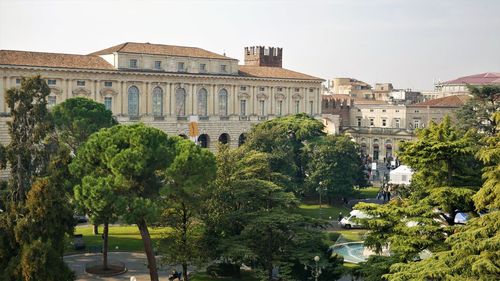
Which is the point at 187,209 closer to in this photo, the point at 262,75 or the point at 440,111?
the point at 262,75

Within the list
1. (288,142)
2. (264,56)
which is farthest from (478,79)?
(288,142)

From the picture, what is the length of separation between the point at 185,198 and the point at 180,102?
4507cm

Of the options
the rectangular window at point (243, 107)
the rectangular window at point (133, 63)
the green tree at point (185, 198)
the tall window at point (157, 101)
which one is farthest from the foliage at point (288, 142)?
the green tree at point (185, 198)

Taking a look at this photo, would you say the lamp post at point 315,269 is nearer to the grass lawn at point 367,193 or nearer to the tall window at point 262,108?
the grass lawn at point 367,193

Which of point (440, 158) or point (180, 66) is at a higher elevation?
point (180, 66)

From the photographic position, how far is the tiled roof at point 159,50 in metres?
69.8

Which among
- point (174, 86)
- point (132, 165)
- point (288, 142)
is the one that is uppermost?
point (174, 86)

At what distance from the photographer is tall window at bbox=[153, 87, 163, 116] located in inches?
2822

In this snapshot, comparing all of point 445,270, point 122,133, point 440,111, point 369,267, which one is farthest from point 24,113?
point 440,111

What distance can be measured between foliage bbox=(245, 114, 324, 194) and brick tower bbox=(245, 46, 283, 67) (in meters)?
29.6

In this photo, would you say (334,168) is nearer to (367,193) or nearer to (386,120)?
(367,193)

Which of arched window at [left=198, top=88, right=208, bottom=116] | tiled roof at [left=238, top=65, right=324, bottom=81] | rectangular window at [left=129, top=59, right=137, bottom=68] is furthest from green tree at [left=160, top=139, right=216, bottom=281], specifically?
tiled roof at [left=238, top=65, right=324, bottom=81]

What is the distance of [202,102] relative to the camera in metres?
75.6

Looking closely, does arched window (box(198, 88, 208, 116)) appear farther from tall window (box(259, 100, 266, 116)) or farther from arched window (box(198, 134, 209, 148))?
tall window (box(259, 100, 266, 116))
